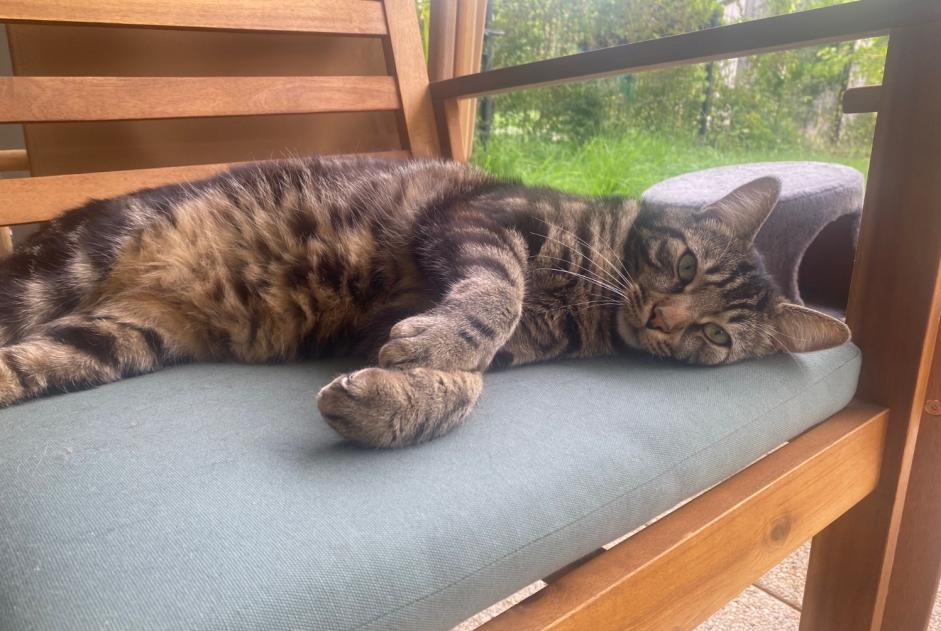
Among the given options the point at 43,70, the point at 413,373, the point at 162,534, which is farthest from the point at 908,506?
the point at 43,70

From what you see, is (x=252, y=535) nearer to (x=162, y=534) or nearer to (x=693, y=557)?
(x=162, y=534)

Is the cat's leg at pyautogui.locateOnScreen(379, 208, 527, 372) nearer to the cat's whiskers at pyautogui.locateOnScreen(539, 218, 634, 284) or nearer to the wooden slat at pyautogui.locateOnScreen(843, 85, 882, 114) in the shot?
the cat's whiskers at pyautogui.locateOnScreen(539, 218, 634, 284)

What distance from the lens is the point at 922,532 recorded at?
1140mm

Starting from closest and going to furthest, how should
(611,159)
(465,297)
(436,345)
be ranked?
1. (436,345)
2. (465,297)
3. (611,159)

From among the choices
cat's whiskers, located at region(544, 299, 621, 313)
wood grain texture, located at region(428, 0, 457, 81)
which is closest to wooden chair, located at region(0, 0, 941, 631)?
cat's whiskers, located at region(544, 299, 621, 313)

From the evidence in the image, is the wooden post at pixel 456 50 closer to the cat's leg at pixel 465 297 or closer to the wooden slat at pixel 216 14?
the wooden slat at pixel 216 14

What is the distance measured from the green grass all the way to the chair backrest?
1.54ft

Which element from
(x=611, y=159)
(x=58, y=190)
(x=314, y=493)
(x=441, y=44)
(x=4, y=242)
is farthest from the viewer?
(x=611, y=159)

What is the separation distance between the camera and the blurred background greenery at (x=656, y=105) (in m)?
1.91

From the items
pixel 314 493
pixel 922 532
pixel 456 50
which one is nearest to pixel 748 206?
pixel 922 532

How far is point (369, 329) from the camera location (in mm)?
1126

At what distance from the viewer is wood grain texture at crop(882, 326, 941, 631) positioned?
3.67ft

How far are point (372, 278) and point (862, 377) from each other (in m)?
0.87

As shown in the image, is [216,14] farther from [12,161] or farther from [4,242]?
[4,242]
